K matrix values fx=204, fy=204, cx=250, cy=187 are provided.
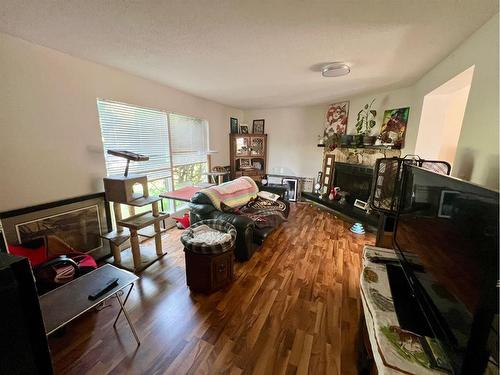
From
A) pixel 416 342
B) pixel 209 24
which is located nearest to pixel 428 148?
pixel 416 342

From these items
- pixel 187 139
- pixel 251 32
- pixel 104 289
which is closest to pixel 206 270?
pixel 104 289

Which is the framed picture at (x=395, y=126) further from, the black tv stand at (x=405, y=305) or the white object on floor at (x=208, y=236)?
the white object on floor at (x=208, y=236)

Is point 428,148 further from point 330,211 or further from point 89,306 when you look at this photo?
point 89,306

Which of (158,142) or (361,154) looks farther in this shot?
(361,154)

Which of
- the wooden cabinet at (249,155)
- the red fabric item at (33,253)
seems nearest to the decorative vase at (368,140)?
the wooden cabinet at (249,155)

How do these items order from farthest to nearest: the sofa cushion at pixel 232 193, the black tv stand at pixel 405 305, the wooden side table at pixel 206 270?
the sofa cushion at pixel 232 193, the wooden side table at pixel 206 270, the black tv stand at pixel 405 305

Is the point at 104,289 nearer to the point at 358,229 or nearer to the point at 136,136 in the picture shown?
the point at 136,136

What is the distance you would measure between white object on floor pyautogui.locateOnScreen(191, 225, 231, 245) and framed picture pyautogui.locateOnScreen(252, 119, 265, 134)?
3.56m

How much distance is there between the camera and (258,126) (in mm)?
5230

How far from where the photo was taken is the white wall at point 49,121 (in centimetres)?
165

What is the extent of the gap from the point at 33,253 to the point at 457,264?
9.23 feet

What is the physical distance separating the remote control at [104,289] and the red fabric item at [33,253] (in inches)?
31.4

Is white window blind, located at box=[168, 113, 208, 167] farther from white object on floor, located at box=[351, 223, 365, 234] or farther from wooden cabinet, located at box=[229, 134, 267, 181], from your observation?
white object on floor, located at box=[351, 223, 365, 234]

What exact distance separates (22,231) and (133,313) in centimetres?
120
